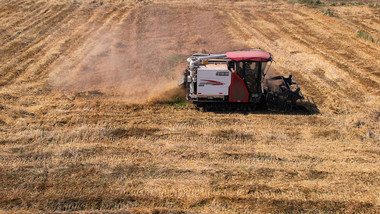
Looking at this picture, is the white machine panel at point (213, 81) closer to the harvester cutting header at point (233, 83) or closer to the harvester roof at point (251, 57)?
the harvester cutting header at point (233, 83)

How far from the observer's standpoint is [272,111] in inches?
499

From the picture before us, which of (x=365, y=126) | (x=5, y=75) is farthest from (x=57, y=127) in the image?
(x=365, y=126)

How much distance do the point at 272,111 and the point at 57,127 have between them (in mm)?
8642

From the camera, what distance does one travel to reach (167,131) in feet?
36.7

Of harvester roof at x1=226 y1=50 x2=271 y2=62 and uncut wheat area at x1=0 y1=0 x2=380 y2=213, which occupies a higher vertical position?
harvester roof at x1=226 y1=50 x2=271 y2=62

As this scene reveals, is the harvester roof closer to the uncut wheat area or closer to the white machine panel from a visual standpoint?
the white machine panel

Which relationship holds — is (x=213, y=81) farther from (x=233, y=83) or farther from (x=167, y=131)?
(x=167, y=131)

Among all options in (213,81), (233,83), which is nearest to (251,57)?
(233,83)

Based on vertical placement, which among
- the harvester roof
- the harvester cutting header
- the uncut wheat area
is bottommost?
the uncut wheat area

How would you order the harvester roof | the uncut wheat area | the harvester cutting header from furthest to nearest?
the harvester cutting header → the harvester roof → the uncut wheat area

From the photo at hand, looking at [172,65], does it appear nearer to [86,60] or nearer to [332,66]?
[86,60]

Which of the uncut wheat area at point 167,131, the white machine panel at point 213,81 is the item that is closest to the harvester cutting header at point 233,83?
the white machine panel at point 213,81

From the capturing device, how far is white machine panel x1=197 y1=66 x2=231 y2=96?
11664 mm

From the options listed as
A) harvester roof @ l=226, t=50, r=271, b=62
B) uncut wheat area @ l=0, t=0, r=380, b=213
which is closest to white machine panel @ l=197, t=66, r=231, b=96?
harvester roof @ l=226, t=50, r=271, b=62
